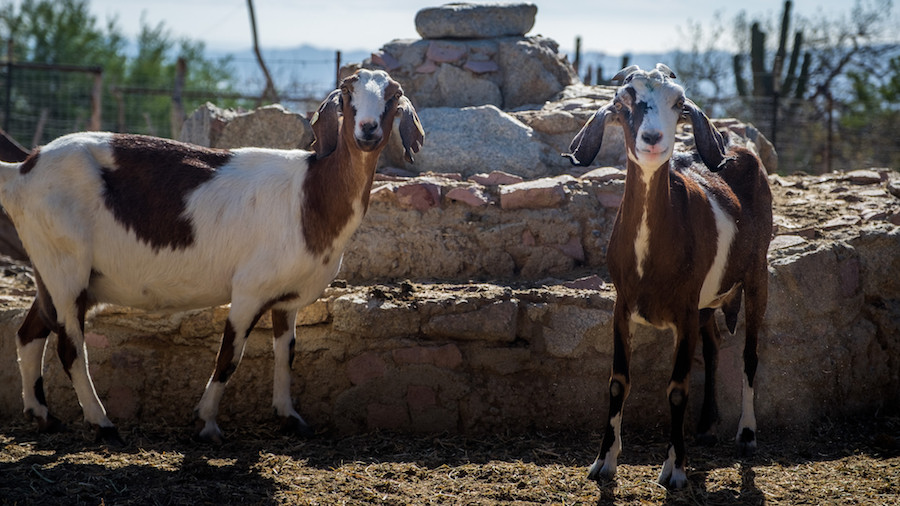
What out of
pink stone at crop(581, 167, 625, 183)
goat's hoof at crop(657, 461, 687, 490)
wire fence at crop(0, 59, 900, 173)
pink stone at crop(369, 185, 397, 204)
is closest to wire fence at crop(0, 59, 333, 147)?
wire fence at crop(0, 59, 900, 173)

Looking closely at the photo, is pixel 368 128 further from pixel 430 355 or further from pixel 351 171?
pixel 430 355

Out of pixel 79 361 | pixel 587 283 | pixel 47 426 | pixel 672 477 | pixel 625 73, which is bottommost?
pixel 47 426

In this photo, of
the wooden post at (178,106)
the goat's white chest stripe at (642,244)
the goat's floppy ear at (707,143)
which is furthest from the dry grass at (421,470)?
the wooden post at (178,106)

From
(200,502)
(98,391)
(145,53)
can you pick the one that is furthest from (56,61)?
(200,502)

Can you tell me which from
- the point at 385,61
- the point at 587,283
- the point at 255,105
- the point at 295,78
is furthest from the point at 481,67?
the point at 295,78

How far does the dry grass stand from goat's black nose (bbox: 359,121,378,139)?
170 cm

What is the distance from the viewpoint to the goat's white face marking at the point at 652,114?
3895 millimetres

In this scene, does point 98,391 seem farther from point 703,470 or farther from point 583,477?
point 703,470

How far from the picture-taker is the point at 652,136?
3.88 meters

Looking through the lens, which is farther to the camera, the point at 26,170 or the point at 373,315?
the point at 373,315

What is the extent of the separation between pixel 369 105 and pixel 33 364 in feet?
7.95

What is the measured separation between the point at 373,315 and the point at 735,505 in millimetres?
2239

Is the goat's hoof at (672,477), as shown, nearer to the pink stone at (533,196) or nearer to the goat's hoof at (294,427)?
the goat's hoof at (294,427)

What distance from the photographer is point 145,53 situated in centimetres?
2514
